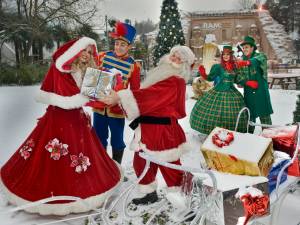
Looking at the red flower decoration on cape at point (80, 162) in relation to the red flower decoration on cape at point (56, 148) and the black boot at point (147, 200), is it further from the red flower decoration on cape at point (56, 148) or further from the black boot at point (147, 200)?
the black boot at point (147, 200)

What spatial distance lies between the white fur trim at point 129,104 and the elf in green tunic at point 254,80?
2274mm

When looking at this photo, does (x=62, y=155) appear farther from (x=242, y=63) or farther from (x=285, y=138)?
(x=242, y=63)

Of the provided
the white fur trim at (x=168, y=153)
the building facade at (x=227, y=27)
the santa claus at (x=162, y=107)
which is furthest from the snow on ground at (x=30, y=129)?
the building facade at (x=227, y=27)

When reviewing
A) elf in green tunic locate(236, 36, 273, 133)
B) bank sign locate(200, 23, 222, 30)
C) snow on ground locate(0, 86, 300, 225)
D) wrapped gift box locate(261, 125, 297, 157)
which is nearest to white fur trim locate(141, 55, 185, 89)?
snow on ground locate(0, 86, 300, 225)

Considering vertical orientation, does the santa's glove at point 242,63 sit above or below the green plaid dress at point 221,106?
above

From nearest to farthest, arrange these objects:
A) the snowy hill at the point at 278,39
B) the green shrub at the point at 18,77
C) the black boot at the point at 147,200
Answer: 1. the black boot at the point at 147,200
2. the green shrub at the point at 18,77
3. the snowy hill at the point at 278,39

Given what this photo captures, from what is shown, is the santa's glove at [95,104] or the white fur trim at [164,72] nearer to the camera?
the white fur trim at [164,72]

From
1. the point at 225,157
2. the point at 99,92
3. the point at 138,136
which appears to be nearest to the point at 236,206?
the point at 225,157

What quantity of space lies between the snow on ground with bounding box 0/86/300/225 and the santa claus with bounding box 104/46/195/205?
340 mm

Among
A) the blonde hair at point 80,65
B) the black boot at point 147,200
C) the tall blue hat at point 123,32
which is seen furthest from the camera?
the tall blue hat at point 123,32

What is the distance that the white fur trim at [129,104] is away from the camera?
8.92ft

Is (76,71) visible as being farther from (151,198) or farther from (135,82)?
(151,198)

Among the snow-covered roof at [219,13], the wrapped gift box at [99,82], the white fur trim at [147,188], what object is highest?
the snow-covered roof at [219,13]

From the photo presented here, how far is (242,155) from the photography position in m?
2.64
